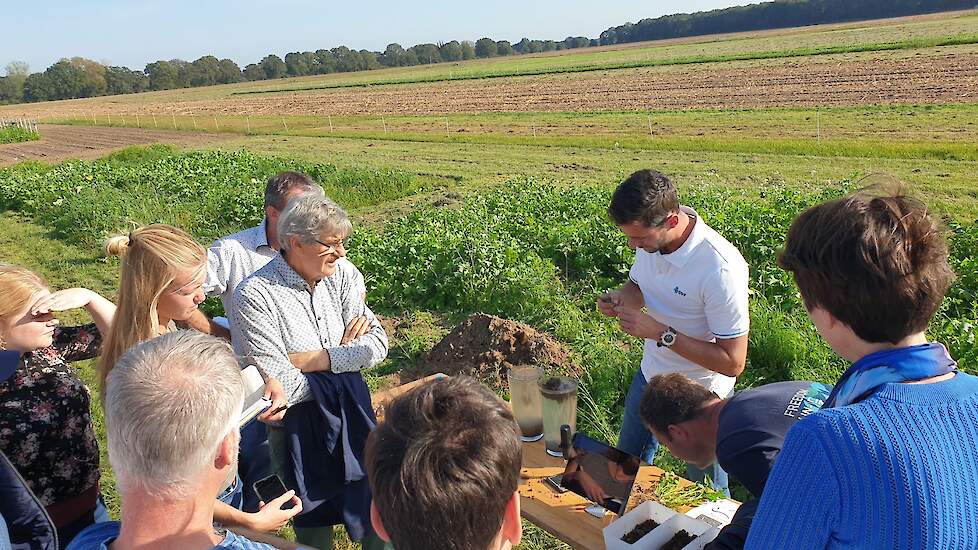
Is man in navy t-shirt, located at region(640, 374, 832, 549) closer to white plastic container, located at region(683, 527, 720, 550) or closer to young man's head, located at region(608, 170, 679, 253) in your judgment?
white plastic container, located at region(683, 527, 720, 550)

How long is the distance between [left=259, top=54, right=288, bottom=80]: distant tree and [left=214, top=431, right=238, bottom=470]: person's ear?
382 feet

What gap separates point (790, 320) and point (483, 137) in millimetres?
18728

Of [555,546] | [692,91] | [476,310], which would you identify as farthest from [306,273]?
[692,91]

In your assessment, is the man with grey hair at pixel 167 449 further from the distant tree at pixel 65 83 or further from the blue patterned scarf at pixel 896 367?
the distant tree at pixel 65 83

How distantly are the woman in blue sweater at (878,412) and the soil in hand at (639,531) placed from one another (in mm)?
710

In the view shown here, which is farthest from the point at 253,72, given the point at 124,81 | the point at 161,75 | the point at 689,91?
the point at 689,91

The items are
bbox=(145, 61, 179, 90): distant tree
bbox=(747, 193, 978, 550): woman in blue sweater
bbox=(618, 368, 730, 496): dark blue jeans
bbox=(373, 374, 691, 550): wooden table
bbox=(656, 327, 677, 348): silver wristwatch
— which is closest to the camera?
bbox=(747, 193, 978, 550): woman in blue sweater

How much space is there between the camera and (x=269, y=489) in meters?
2.45

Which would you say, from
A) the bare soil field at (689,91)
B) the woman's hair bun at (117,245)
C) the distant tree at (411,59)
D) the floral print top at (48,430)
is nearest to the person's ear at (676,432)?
the floral print top at (48,430)

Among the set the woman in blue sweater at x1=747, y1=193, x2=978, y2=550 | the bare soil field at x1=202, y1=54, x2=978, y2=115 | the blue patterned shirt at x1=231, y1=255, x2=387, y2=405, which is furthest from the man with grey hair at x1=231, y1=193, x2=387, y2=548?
the bare soil field at x1=202, y1=54, x2=978, y2=115

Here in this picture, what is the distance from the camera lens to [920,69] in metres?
29.9

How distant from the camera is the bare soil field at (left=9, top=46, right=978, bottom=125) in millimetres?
25781

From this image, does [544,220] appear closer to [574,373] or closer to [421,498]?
[574,373]

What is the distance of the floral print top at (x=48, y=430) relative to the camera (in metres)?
2.31
